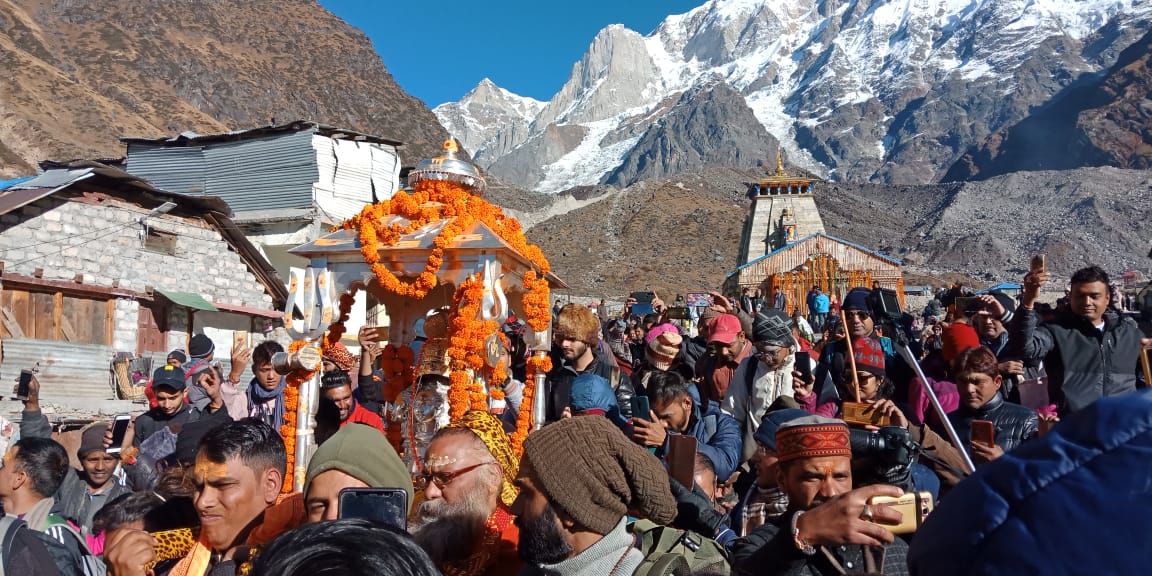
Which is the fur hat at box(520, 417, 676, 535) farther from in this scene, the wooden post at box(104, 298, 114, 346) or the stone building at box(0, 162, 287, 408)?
the wooden post at box(104, 298, 114, 346)

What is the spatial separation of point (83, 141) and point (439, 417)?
4423 cm

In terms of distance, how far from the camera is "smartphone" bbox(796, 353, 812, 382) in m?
4.73

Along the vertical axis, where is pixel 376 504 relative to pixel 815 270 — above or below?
below

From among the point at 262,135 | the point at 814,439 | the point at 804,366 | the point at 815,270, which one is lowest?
the point at 814,439

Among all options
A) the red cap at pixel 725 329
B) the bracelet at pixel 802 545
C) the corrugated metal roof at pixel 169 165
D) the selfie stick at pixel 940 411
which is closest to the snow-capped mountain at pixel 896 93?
the corrugated metal roof at pixel 169 165

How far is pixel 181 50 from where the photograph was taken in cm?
6244

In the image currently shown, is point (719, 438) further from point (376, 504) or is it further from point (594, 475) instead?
point (376, 504)

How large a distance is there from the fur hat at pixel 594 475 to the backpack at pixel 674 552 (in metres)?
0.06

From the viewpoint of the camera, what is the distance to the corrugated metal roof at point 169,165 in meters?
26.3

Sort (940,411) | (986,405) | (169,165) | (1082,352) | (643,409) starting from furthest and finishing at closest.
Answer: (169,165) → (1082,352) → (986,405) → (643,409) → (940,411)

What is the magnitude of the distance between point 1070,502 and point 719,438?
3705 millimetres

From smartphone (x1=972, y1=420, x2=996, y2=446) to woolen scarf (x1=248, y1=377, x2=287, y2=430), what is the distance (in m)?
4.69

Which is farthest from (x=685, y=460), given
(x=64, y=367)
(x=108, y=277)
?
(x=108, y=277)

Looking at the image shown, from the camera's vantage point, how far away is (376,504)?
2.31 metres
